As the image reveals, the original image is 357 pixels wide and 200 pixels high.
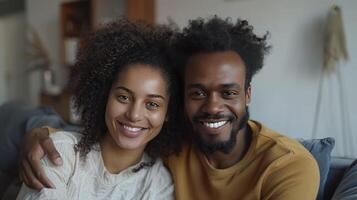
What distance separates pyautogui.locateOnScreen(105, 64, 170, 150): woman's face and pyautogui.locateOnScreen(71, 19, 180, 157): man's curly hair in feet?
0.10

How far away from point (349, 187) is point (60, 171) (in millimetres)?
839

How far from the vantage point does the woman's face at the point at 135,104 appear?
44.1 inches

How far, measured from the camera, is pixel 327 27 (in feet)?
8.39

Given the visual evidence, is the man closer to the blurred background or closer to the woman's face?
the woman's face

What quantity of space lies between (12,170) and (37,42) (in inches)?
132

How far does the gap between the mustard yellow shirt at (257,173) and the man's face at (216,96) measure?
0.08 m

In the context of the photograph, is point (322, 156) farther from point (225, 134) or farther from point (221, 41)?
point (221, 41)

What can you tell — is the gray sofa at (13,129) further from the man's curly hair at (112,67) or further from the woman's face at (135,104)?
the woman's face at (135,104)

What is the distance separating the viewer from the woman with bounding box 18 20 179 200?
113 cm

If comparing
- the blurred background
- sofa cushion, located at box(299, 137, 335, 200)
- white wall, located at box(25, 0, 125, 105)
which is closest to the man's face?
sofa cushion, located at box(299, 137, 335, 200)

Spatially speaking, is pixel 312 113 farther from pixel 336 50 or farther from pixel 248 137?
pixel 248 137

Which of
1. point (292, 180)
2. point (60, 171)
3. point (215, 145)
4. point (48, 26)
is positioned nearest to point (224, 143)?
point (215, 145)

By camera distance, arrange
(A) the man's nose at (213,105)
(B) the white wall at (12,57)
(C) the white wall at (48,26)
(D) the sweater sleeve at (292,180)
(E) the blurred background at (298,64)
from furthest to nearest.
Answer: (B) the white wall at (12,57), (C) the white wall at (48,26), (E) the blurred background at (298,64), (A) the man's nose at (213,105), (D) the sweater sleeve at (292,180)

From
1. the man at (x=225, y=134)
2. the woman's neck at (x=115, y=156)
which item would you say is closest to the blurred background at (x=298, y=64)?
the woman's neck at (x=115, y=156)
